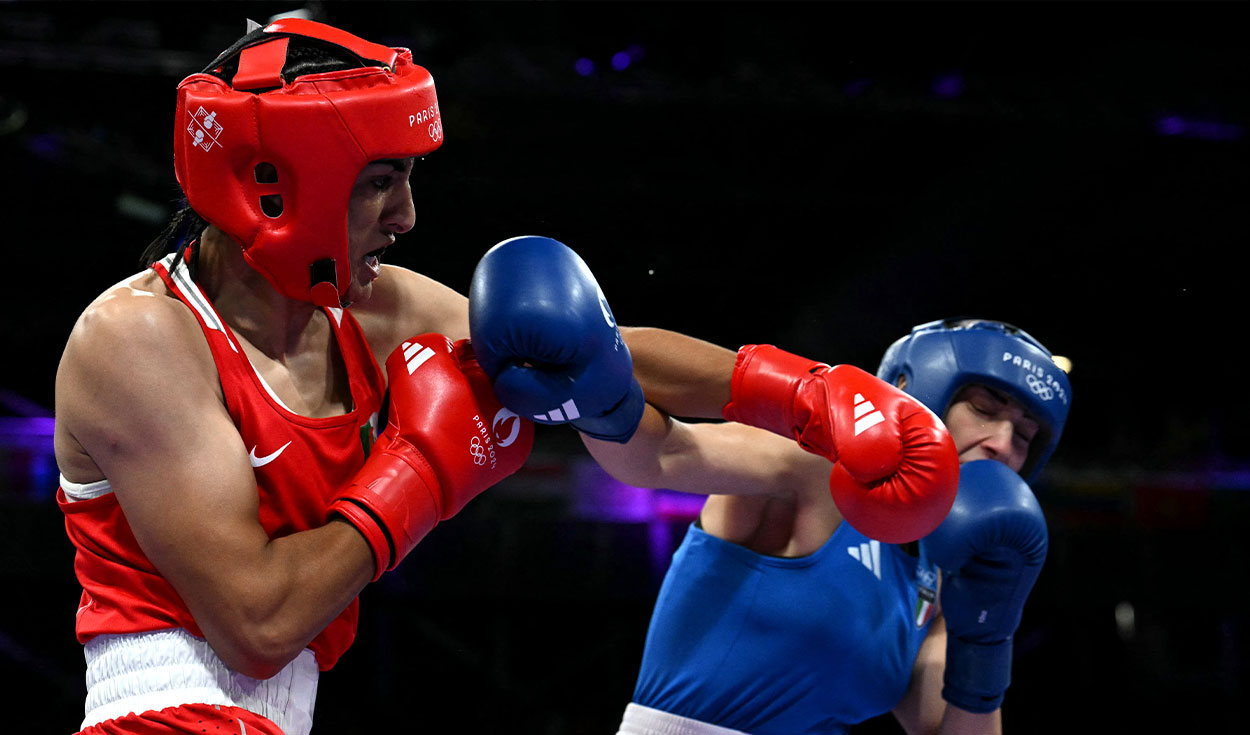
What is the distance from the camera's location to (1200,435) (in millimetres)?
5008

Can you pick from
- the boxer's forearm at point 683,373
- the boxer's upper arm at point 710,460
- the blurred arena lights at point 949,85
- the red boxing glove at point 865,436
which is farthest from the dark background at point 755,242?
the red boxing glove at point 865,436

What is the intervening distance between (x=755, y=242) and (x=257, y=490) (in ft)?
12.5

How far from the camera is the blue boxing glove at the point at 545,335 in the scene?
1.65 m

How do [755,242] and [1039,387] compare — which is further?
[755,242]

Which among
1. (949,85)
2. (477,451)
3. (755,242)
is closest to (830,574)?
(477,451)

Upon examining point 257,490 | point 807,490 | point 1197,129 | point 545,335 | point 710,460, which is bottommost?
point 1197,129

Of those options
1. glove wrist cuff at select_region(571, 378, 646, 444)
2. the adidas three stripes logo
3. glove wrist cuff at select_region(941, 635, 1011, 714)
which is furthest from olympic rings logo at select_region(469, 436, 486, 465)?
glove wrist cuff at select_region(941, 635, 1011, 714)

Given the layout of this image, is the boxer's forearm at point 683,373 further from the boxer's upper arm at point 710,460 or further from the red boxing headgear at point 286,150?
the red boxing headgear at point 286,150

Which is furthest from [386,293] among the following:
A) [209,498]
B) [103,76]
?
[103,76]

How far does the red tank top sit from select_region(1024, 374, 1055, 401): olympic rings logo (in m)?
1.43

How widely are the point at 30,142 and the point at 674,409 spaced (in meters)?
3.43

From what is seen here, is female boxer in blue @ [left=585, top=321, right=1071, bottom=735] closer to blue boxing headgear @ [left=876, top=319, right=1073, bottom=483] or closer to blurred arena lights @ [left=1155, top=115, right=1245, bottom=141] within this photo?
blue boxing headgear @ [left=876, top=319, right=1073, bottom=483]

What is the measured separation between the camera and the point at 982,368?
2363 millimetres

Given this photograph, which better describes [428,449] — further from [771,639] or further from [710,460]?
[771,639]
